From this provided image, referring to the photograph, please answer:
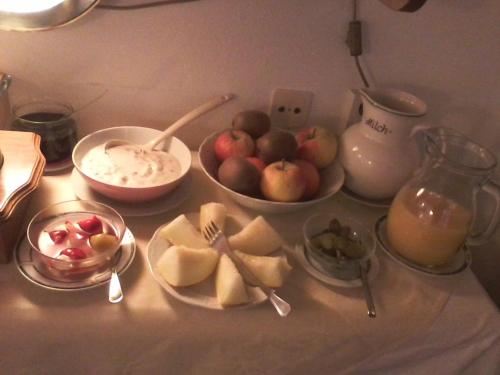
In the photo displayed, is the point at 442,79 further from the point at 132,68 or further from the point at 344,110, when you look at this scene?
the point at 132,68

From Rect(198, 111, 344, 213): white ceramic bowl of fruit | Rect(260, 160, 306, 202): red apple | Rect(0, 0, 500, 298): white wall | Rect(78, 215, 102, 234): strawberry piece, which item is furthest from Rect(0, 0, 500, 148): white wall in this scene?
Rect(78, 215, 102, 234): strawberry piece

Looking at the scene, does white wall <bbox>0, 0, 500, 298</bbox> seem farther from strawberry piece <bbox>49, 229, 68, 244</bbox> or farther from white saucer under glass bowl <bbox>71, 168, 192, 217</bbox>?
strawberry piece <bbox>49, 229, 68, 244</bbox>

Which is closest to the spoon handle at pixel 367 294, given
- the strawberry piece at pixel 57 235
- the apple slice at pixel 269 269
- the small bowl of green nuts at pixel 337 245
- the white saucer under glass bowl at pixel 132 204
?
the small bowl of green nuts at pixel 337 245

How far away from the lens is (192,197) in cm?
89

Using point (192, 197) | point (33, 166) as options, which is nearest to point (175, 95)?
point (192, 197)

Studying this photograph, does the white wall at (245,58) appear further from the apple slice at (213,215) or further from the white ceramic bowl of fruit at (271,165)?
the apple slice at (213,215)

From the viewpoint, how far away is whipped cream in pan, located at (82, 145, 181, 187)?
0.81 meters

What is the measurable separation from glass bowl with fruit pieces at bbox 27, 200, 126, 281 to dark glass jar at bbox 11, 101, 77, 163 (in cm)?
18

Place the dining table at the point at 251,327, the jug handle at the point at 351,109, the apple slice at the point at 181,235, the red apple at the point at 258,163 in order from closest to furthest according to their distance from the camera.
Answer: the dining table at the point at 251,327
the apple slice at the point at 181,235
the red apple at the point at 258,163
the jug handle at the point at 351,109

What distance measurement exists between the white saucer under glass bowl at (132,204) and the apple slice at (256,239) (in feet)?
0.49

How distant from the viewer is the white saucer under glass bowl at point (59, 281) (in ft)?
2.11

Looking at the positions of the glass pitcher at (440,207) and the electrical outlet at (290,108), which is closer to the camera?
the glass pitcher at (440,207)

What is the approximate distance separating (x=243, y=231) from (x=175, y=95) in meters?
0.36

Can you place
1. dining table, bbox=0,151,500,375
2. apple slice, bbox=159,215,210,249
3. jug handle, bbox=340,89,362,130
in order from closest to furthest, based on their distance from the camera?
dining table, bbox=0,151,500,375 < apple slice, bbox=159,215,210,249 < jug handle, bbox=340,89,362,130
